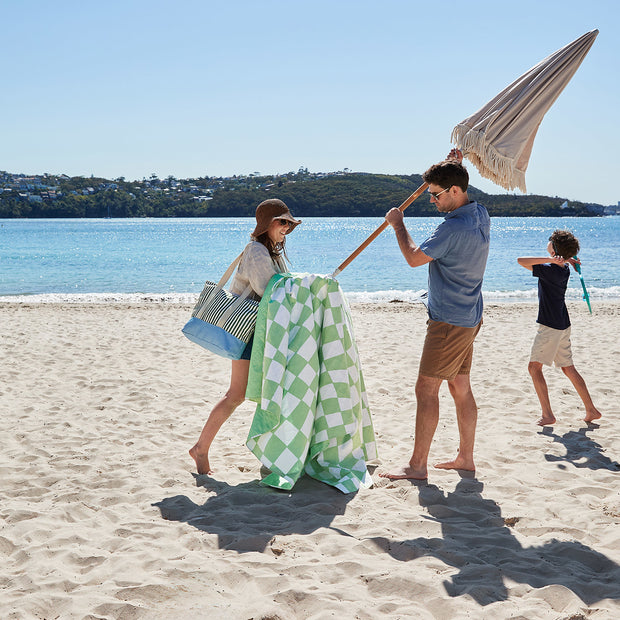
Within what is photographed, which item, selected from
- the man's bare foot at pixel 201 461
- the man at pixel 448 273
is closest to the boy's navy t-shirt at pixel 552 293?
the man at pixel 448 273

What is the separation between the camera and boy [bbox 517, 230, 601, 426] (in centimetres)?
489

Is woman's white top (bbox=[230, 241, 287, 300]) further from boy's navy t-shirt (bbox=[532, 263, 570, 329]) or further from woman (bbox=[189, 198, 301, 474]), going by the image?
boy's navy t-shirt (bbox=[532, 263, 570, 329])

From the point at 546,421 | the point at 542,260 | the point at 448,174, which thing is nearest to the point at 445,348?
the point at 448,174

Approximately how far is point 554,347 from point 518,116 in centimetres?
211

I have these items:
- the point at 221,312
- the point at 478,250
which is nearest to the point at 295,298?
the point at 221,312

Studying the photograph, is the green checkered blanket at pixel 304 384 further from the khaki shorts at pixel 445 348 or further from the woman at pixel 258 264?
the khaki shorts at pixel 445 348

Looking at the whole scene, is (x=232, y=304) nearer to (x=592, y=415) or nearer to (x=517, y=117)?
(x=517, y=117)

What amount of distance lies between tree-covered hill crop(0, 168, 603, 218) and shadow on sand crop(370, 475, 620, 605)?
8304cm

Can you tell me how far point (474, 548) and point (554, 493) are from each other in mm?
949

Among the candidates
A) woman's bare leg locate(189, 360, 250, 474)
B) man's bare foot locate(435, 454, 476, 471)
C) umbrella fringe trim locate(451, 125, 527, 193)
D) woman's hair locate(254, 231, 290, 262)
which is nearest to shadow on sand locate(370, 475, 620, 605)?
man's bare foot locate(435, 454, 476, 471)

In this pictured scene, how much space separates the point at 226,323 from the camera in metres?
3.67

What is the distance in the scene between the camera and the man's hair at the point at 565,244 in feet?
15.9

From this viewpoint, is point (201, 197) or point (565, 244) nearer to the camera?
point (565, 244)

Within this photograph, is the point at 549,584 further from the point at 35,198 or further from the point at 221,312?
Result: the point at 35,198
